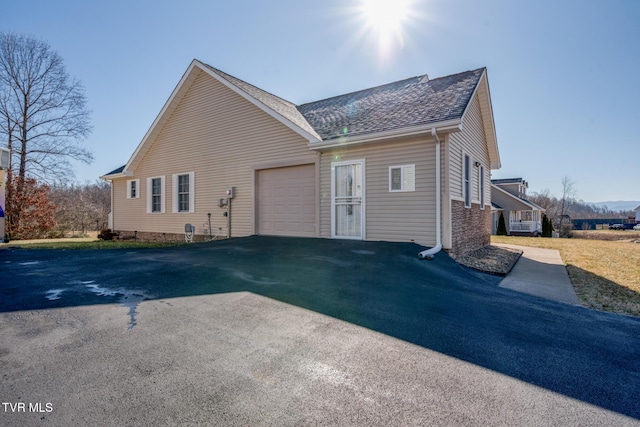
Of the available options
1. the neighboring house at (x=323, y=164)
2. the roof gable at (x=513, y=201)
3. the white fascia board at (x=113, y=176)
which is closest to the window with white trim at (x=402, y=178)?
the neighboring house at (x=323, y=164)

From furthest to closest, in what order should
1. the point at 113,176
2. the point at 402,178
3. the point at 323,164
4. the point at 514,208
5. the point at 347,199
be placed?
the point at 514,208 → the point at 113,176 → the point at 323,164 → the point at 347,199 → the point at 402,178

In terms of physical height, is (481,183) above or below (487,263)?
above

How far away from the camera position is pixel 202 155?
11.7 metres

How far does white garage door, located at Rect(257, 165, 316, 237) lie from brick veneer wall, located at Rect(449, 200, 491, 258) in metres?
3.86

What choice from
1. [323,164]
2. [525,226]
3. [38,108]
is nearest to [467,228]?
[323,164]

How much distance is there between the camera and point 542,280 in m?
6.77

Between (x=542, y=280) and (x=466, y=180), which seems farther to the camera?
(x=466, y=180)

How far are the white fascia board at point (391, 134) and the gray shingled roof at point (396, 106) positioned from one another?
0.15m

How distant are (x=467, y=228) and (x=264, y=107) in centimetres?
738

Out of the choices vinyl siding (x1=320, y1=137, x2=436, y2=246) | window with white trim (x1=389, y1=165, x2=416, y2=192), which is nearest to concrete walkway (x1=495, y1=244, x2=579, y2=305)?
vinyl siding (x1=320, y1=137, x2=436, y2=246)

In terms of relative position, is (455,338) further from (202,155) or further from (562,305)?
(202,155)

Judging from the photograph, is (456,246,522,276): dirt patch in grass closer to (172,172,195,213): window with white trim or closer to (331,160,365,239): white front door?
(331,160,365,239): white front door

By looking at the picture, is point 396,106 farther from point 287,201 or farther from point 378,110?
point 287,201

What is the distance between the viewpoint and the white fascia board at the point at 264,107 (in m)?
8.88
